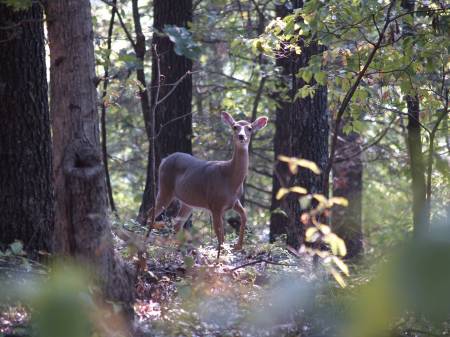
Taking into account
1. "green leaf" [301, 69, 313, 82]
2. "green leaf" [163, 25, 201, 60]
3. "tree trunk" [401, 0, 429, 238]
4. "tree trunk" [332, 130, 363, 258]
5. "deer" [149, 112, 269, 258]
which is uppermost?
"green leaf" [163, 25, 201, 60]

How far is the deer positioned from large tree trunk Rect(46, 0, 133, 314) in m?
4.67

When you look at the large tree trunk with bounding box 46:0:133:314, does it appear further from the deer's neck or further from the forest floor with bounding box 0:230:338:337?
the deer's neck

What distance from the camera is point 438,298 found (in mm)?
900

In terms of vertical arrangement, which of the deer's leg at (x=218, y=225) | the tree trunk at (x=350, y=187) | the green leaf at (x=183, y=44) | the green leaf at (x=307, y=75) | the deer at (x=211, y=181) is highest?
the green leaf at (x=183, y=44)

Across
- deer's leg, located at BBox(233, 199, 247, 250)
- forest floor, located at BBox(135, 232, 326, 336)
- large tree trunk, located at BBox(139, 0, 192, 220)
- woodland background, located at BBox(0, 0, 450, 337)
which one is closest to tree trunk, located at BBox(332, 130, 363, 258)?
large tree trunk, located at BBox(139, 0, 192, 220)

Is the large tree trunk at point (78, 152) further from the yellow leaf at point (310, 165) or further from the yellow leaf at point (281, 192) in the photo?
the yellow leaf at point (310, 165)

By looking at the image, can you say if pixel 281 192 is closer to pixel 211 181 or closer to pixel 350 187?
pixel 211 181

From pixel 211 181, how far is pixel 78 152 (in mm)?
5962

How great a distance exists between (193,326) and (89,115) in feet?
5.42

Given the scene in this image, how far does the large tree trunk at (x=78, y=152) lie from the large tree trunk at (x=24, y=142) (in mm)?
1418

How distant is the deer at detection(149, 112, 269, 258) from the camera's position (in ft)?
32.3

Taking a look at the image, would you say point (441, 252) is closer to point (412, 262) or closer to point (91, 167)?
point (412, 262)

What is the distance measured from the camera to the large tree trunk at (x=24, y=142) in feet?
A: 18.6

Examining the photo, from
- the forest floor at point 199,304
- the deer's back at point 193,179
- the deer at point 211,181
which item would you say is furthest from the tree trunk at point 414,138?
the deer's back at point 193,179
